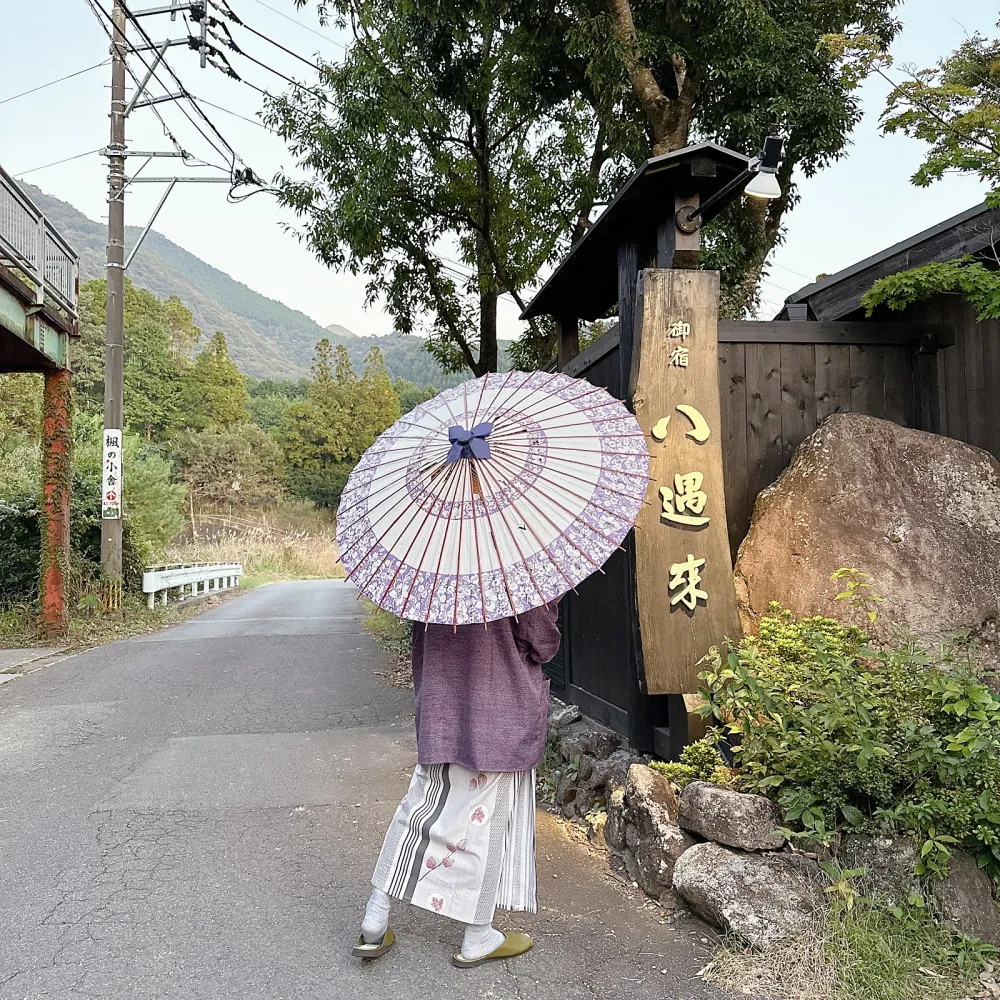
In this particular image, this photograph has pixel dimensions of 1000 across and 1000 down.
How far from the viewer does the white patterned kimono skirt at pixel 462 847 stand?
3.16 metres

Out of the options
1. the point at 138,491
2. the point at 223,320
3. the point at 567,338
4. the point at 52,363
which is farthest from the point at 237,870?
the point at 223,320

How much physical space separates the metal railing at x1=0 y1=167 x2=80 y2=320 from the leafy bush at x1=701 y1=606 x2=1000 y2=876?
10123 mm

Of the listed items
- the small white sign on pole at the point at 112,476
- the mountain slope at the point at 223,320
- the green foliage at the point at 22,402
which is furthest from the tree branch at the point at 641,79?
the mountain slope at the point at 223,320

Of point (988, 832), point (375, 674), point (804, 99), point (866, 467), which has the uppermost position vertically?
point (804, 99)

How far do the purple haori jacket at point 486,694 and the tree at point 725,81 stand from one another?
8.11 metres

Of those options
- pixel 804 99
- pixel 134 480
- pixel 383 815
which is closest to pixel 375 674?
pixel 383 815

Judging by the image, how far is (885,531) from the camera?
4402 millimetres

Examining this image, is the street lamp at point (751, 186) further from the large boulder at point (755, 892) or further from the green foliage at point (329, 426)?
the green foliage at point (329, 426)

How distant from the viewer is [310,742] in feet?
22.0

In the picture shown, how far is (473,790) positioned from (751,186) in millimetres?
3156

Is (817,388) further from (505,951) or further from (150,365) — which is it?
(150,365)

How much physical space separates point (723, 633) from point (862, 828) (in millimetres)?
1159

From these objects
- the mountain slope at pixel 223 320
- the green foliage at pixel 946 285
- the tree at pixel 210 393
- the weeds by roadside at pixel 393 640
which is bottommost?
the weeds by roadside at pixel 393 640

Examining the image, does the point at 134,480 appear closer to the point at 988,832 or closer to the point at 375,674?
the point at 375,674
